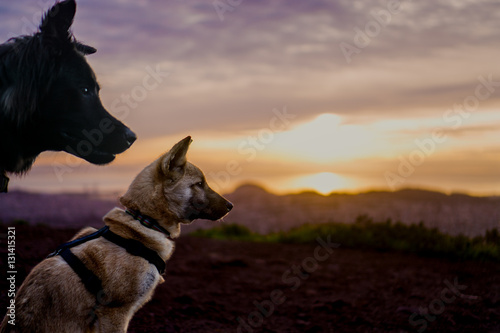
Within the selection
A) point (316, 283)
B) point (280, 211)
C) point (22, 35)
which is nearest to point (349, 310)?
point (316, 283)

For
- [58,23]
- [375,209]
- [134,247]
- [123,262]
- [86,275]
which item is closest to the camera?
[86,275]

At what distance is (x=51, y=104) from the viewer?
5.40 meters

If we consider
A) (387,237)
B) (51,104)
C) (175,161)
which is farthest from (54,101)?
(387,237)

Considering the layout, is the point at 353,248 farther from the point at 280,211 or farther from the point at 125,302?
the point at 125,302

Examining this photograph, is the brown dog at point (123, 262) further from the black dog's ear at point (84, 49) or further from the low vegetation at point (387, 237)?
the low vegetation at point (387, 237)

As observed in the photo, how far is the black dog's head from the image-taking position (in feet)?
16.6

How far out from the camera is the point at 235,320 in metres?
7.05

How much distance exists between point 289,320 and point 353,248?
20.6 feet

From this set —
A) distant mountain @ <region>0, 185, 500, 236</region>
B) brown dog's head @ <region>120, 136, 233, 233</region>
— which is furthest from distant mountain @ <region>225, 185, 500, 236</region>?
brown dog's head @ <region>120, 136, 233, 233</region>

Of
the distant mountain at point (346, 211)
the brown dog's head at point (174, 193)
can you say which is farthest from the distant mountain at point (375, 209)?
the brown dog's head at point (174, 193)

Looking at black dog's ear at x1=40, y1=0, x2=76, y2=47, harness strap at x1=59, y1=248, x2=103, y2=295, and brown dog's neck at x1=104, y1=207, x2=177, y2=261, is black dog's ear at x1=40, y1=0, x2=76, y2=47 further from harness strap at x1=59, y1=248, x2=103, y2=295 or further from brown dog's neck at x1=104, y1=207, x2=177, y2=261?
harness strap at x1=59, y1=248, x2=103, y2=295

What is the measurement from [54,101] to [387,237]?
10.4m

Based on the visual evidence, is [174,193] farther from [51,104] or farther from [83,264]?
[51,104]

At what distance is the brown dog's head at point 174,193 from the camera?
14.6 ft
